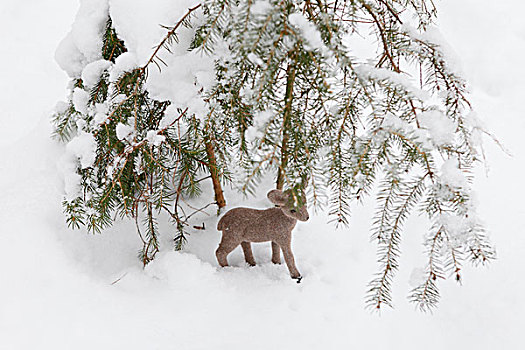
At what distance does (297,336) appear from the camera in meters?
1.05

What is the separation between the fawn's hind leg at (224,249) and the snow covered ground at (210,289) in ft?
0.10

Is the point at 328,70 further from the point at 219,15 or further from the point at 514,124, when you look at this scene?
the point at 514,124

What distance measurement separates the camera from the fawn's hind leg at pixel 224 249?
1098 millimetres

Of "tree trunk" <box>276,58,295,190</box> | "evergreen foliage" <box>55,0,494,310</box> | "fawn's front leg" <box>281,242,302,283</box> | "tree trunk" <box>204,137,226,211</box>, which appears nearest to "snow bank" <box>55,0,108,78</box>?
"evergreen foliage" <box>55,0,494,310</box>

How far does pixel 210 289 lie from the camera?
110 cm

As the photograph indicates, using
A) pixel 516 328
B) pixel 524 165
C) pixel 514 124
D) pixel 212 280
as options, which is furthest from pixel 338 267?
pixel 514 124

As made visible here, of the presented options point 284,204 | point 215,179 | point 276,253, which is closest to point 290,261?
point 276,253

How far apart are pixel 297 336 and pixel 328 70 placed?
0.64 metres

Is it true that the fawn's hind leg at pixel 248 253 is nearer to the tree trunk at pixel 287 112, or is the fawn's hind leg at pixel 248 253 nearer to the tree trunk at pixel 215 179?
the tree trunk at pixel 215 179

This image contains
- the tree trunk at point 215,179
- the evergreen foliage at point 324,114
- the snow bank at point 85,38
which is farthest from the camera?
the tree trunk at point 215,179

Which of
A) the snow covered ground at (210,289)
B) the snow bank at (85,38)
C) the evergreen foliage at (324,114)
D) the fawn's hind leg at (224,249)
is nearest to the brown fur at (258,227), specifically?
the fawn's hind leg at (224,249)

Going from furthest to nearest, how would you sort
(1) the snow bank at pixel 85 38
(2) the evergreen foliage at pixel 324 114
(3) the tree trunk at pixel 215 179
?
(3) the tree trunk at pixel 215 179 < (1) the snow bank at pixel 85 38 < (2) the evergreen foliage at pixel 324 114

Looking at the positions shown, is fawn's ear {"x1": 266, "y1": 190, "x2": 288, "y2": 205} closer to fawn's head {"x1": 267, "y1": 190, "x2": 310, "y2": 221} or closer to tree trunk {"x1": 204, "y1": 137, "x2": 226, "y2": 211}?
fawn's head {"x1": 267, "y1": 190, "x2": 310, "y2": 221}

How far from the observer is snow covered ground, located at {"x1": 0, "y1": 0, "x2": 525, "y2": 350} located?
1.00 m
